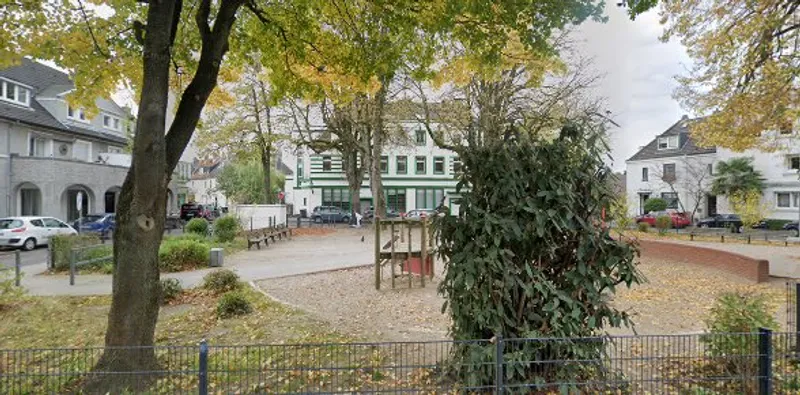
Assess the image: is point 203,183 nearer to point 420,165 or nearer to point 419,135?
point 420,165

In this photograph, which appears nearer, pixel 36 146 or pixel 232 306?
pixel 232 306

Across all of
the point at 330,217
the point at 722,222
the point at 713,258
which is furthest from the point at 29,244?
the point at 722,222

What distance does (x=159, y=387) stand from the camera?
4746mm

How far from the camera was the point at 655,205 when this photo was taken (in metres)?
42.2

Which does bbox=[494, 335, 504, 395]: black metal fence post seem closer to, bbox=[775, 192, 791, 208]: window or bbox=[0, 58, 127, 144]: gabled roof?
bbox=[0, 58, 127, 144]: gabled roof

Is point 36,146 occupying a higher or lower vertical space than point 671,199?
higher

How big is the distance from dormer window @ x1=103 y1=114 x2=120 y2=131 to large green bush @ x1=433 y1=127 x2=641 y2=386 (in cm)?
4048

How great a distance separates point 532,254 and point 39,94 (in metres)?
36.4

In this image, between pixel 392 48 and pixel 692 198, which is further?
pixel 692 198

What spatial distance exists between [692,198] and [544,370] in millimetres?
44929

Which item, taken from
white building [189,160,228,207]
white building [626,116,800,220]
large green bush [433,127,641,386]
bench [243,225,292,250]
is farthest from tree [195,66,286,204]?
white building [189,160,228,207]

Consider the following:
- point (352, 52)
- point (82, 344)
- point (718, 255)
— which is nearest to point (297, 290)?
point (82, 344)

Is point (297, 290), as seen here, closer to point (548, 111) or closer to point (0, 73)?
point (548, 111)

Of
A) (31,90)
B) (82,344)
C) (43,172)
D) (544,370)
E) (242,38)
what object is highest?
(31,90)
